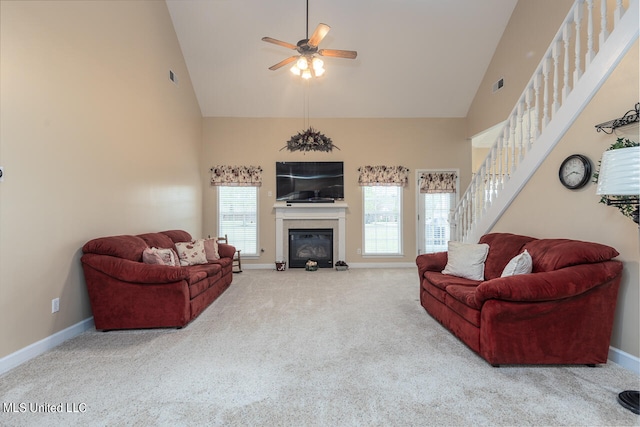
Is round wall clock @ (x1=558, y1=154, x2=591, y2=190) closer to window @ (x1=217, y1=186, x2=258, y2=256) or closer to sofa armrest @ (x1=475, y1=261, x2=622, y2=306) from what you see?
sofa armrest @ (x1=475, y1=261, x2=622, y2=306)

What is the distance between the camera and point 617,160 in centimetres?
178

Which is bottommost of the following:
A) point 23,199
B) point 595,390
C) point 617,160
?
point 595,390

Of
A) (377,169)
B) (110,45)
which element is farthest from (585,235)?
(110,45)

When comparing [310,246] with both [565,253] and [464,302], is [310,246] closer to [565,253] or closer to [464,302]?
[464,302]

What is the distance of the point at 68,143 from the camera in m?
2.89

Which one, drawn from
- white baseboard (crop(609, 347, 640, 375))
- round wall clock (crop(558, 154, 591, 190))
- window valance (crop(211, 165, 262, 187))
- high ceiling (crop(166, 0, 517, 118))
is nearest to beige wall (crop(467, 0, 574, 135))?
high ceiling (crop(166, 0, 517, 118))

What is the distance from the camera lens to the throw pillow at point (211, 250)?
15.1ft

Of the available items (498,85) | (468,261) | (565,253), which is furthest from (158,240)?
(498,85)

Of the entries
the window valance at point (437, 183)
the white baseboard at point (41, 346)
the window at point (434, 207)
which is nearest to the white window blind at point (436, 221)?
the window at point (434, 207)

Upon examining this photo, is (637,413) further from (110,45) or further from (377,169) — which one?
(110,45)

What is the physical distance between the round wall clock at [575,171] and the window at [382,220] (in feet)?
12.0

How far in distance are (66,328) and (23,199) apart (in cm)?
128

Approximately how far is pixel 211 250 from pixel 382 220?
11.6ft

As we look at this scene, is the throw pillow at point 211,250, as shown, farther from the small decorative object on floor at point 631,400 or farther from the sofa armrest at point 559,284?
the small decorative object on floor at point 631,400
